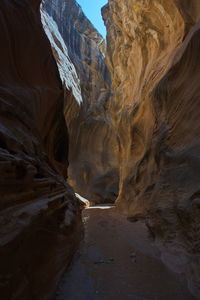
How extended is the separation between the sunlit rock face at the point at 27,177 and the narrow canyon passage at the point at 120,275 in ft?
0.93

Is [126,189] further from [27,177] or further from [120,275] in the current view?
[27,177]

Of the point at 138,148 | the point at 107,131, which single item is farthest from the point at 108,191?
the point at 138,148

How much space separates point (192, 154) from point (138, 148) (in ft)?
17.4

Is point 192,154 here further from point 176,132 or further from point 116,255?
point 116,255

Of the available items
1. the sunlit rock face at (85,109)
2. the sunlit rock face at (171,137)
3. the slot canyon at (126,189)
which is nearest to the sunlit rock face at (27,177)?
the slot canyon at (126,189)

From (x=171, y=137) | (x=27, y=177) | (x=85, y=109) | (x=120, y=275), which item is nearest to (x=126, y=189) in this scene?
(x=171, y=137)

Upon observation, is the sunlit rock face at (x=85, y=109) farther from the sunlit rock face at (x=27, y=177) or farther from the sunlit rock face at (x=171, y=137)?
the sunlit rock face at (x=27, y=177)

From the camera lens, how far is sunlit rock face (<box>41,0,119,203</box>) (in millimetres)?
18734

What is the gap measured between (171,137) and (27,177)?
3.70 metres

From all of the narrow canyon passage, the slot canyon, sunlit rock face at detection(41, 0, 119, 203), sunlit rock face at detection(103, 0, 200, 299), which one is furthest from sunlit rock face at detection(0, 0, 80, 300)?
sunlit rock face at detection(41, 0, 119, 203)

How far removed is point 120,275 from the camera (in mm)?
2770

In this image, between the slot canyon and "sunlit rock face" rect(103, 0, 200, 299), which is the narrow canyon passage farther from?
"sunlit rock face" rect(103, 0, 200, 299)

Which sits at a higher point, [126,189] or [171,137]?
[171,137]

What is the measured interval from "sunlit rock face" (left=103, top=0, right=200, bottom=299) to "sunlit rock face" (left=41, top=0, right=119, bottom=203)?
9.40m
